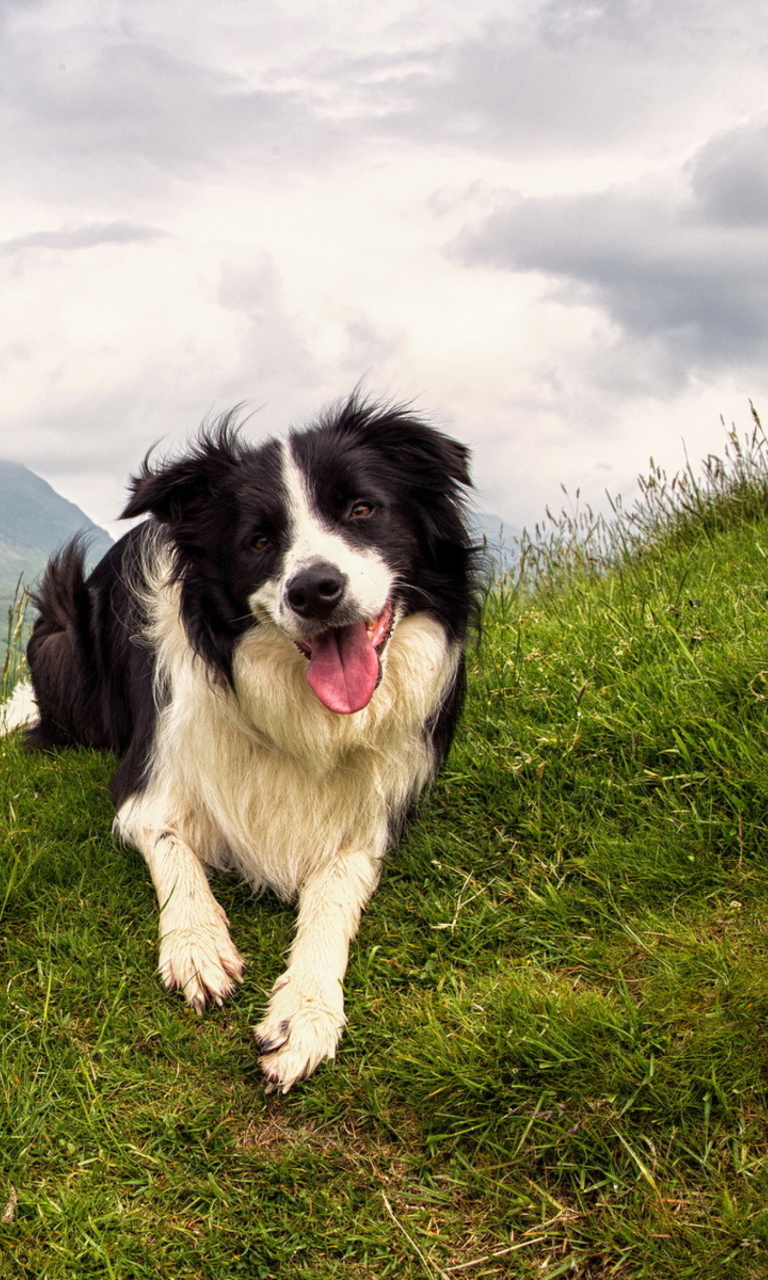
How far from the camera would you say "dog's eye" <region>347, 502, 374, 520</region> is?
10.8 ft

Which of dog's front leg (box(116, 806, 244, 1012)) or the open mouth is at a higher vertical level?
the open mouth

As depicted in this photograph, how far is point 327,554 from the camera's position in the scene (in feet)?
10.1

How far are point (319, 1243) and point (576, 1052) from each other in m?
0.76

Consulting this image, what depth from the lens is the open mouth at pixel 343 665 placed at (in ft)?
10.5

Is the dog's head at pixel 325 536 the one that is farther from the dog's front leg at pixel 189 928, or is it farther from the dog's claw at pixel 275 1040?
the dog's claw at pixel 275 1040

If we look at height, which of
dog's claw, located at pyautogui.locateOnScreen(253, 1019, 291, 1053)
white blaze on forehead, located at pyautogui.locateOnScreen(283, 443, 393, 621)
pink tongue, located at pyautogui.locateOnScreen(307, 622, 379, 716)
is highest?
white blaze on forehead, located at pyautogui.locateOnScreen(283, 443, 393, 621)

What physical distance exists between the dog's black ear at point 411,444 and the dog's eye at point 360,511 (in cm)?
28

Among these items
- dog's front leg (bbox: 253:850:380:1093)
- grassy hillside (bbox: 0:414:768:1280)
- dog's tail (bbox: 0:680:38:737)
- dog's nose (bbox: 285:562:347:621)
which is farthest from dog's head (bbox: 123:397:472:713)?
dog's tail (bbox: 0:680:38:737)

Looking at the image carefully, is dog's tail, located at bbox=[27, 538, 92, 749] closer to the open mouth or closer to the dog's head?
the dog's head

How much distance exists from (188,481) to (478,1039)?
1970mm

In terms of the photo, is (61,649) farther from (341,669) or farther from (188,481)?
(341,669)

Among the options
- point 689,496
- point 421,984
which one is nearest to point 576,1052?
point 421,984

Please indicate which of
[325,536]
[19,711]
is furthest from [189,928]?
[19,711]

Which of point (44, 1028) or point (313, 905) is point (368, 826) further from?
point (44, 1028)
